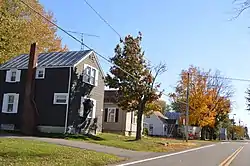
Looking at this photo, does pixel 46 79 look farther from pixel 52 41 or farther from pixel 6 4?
pixel 52 41

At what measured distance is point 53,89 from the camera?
32.8 m

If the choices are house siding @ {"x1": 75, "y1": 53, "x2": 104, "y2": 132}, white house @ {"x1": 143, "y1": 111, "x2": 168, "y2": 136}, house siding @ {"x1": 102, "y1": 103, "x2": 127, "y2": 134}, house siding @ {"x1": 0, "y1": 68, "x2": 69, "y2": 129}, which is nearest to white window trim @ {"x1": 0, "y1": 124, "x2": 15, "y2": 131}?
house siding @ {"x1": 0, "y1": 68, "x2": 69, "y2": 129}

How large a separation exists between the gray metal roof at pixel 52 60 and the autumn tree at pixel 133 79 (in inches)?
135

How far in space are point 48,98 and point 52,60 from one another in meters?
3.74

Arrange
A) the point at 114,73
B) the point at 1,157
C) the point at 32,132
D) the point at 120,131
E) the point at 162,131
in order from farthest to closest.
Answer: the point at 162,131 < the point at 120,131 < the point at 114,73 < the point at 32,132 < the point at 1,157

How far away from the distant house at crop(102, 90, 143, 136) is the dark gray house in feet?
30.2

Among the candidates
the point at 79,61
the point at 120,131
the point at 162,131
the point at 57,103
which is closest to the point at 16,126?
the point at 57,103

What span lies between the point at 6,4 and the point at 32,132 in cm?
1225

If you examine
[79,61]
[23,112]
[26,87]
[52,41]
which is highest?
[52,41]

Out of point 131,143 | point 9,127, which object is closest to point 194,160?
point 131,143

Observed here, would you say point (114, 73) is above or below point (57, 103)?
above

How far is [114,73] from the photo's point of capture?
3694 centimetres

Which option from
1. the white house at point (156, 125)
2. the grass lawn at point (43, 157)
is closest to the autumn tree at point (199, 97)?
the white house at point (156, 125)

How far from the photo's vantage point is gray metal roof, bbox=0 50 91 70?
3341 cm
